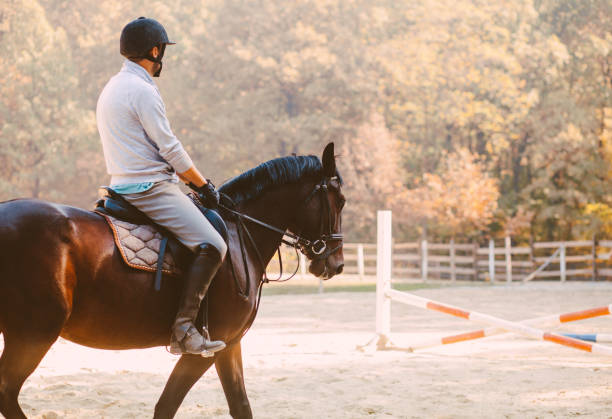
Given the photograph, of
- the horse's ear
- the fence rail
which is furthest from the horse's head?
the fence rail

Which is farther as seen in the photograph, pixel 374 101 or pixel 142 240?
pixel 374 101

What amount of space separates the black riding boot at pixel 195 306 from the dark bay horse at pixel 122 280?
0.47ft

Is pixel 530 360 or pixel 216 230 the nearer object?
pixel 216 230

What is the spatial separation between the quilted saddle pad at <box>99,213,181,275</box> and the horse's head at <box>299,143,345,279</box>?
961 millimetres

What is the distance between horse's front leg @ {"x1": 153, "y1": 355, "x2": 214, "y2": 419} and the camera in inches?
165

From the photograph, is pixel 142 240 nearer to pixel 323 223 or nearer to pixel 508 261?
pixel 323 223

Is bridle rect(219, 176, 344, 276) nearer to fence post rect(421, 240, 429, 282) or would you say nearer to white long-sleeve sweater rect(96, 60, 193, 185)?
white long-sleeve sweater rect(96, 60, 193, 185)

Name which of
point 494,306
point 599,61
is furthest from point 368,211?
point 494,306

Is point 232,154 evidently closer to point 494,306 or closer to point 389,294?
point 494,306

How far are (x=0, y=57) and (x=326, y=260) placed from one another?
125 ft

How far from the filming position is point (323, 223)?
4727mm

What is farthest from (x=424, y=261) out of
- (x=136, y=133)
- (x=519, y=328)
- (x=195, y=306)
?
(x=136, y=133)

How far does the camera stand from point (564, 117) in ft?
114

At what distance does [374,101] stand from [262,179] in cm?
3790
